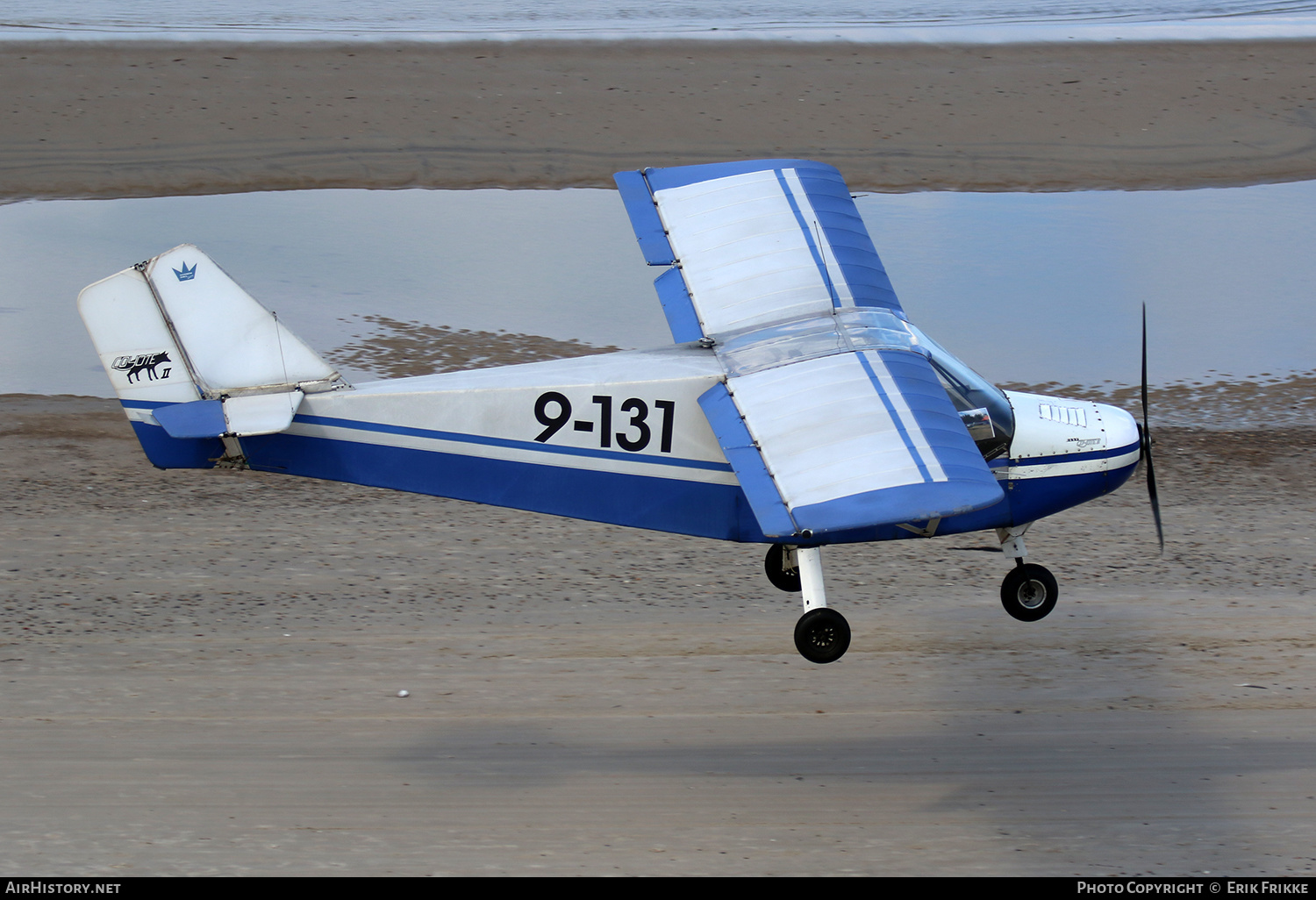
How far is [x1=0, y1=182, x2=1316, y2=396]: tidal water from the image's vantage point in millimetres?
19141

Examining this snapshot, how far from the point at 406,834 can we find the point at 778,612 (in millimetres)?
4354

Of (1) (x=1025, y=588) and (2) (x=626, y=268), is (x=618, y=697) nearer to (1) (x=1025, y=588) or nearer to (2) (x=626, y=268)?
(1) (x=1025, y=588)

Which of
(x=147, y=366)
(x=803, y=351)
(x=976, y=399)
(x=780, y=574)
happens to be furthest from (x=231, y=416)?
(x=976, y=399)

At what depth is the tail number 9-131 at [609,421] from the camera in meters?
9.54

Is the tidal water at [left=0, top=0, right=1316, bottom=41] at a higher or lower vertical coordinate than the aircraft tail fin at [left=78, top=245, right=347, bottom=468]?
higher

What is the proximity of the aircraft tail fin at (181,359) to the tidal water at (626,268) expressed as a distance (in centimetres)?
796

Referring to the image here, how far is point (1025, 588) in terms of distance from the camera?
10.6 meters

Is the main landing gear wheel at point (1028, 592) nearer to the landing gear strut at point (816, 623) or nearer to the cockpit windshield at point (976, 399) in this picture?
the cockpit windshield at point (976, 399)

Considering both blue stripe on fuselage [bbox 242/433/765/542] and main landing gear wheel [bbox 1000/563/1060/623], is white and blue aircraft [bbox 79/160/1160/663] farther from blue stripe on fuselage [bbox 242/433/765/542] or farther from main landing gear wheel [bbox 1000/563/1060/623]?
main landing gear wheel [bbox 1000/563/1060/623]

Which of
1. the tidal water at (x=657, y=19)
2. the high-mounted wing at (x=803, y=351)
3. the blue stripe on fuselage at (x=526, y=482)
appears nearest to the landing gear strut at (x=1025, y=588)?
the high-mounted wing at (x=803, y=351)

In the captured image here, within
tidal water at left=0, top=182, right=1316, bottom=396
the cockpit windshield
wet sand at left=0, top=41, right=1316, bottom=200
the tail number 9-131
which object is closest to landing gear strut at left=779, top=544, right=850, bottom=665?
the tail number 9-131

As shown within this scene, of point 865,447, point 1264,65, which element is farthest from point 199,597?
point 1264,65

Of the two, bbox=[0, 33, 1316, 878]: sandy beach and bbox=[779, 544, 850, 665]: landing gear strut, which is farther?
bbox=[0, 33, 1316, 878]: sandy beach

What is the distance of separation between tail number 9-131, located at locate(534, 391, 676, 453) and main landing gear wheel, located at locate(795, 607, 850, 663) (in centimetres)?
173
